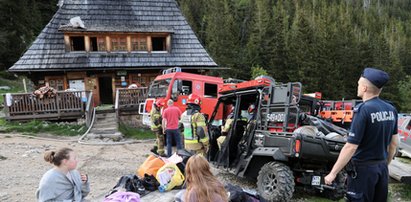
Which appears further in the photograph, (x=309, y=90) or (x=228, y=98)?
(x=309, y=90)

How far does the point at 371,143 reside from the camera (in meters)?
2.95

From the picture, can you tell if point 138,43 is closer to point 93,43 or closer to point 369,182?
point 93,43

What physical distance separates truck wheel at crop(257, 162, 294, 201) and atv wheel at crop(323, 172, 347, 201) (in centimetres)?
105

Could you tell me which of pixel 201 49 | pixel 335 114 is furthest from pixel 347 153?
pixel 201 49

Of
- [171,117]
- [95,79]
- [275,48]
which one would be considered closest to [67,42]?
[95,79]

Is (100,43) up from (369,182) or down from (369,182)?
up

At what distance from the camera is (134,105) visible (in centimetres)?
1478

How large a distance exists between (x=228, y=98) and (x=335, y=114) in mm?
2980

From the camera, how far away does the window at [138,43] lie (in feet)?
63.8

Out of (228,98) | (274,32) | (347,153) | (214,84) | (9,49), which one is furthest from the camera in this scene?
(274,32)

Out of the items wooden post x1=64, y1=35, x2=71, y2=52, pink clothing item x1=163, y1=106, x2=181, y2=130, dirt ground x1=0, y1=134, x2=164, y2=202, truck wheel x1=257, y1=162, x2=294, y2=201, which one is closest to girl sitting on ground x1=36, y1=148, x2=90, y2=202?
dirt ground x1=0, y1=134, x2=164, y2=202

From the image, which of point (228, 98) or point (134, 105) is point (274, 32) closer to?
point (134, 105)

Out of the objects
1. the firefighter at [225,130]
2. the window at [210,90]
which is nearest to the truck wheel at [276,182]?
the firefighter at [225,130]

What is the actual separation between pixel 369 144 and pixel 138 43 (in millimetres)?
18087
